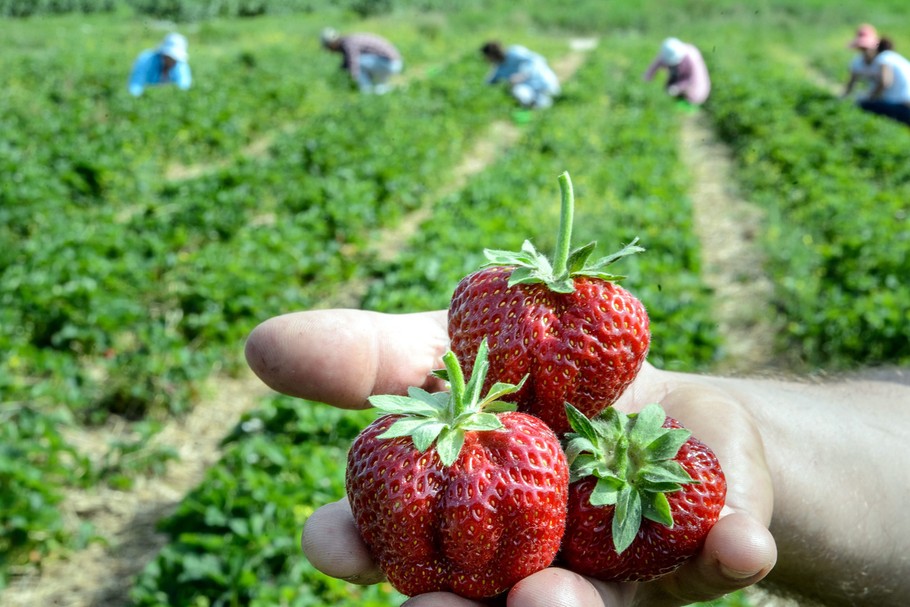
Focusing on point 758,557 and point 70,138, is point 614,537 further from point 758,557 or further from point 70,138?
point 70,138

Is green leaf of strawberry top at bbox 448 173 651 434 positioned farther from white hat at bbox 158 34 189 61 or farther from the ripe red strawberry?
white hat at bbox 158 34 189 61

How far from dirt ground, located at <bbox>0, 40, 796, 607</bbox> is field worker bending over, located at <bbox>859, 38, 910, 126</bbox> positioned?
618cm

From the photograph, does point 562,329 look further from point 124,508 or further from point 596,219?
point 596,219

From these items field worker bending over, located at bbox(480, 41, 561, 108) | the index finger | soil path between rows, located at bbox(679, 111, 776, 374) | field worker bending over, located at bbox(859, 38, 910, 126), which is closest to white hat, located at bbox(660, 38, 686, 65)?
field worker bending over, located at bbox(480, 41, 561, 108)

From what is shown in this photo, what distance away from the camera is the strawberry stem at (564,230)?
5.68 feet

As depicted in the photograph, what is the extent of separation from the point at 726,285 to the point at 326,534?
644cm

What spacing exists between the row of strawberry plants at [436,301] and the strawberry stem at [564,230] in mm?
1504

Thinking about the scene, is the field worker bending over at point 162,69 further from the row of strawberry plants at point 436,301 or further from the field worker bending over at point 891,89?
the field worker bending over at point 891,89

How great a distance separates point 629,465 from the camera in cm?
171

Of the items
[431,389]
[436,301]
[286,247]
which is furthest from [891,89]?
[431,389]

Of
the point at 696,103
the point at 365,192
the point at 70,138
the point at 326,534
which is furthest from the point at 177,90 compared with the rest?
the point at 326,534

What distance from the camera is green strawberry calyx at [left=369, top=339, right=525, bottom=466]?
1532 millimetres

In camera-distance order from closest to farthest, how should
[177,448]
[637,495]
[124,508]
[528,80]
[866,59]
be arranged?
[637,495] < [124,508] < [177,448] < [866,59] < [528,80]

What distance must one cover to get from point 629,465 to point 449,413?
0.42 metres
